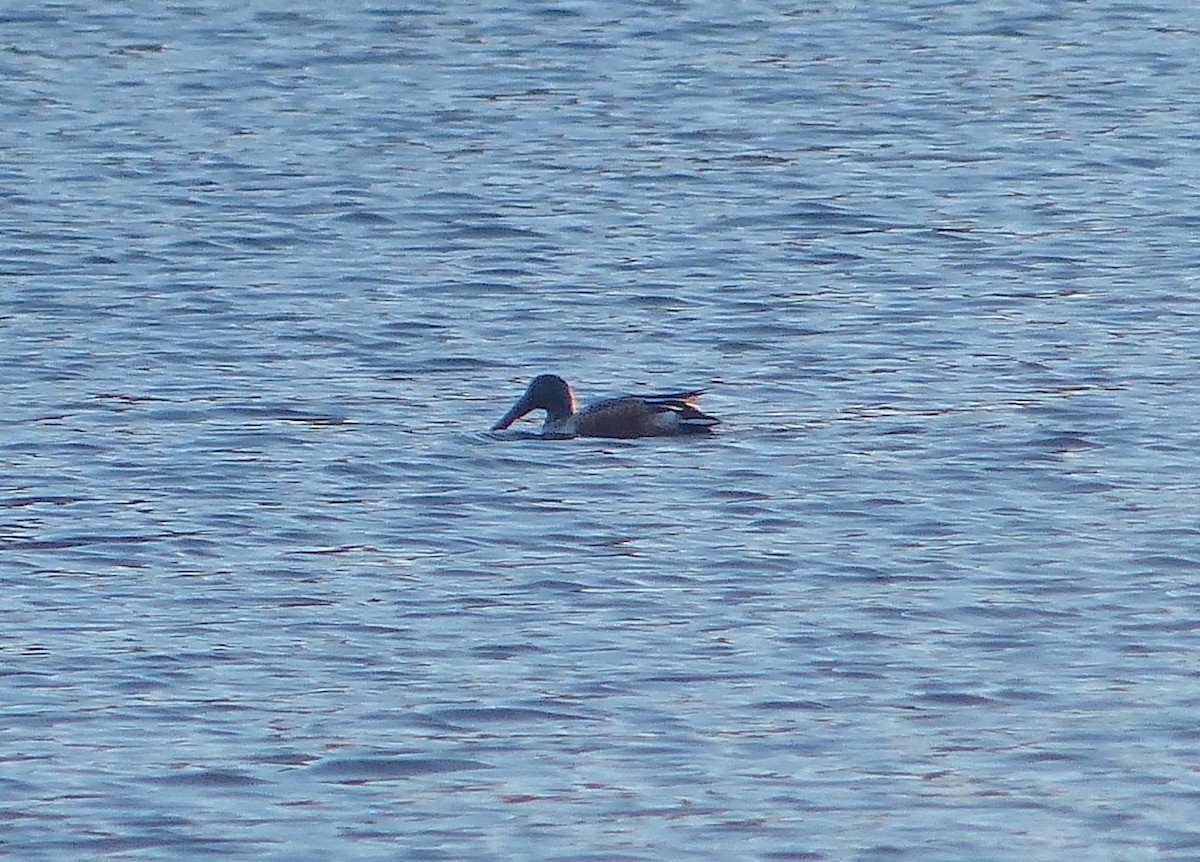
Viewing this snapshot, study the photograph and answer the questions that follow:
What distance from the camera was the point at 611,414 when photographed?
12.6m

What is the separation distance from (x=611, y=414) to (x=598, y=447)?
185 millimetres

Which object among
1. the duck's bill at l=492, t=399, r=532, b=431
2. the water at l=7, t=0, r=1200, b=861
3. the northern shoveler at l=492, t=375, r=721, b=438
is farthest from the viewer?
the duck's bill at l=492, t=399, r=532, b=431

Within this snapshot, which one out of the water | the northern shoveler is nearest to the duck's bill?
the northern shoveler

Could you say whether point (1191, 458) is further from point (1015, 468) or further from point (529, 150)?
point (529, 150)

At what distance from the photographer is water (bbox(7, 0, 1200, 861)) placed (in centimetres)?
823

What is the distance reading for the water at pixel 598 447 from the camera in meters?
8.23

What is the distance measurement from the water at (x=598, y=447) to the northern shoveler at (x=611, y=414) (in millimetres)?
90

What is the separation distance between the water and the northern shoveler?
9 cm

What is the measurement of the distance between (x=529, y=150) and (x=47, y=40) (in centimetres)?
531

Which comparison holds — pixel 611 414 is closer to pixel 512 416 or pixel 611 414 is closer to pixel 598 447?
pixel 598 447

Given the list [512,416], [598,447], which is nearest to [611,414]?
[598,447]

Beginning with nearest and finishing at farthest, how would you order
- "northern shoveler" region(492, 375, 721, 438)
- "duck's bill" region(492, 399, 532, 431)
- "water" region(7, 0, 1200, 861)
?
"water" region(7, 0, 1200, 861)
"northern shoveler" region(492, 375, 721, 438)
"duck's bill" region(492, 399, 532, 431)

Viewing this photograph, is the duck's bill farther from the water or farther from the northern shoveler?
the water

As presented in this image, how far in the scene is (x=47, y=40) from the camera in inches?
894
